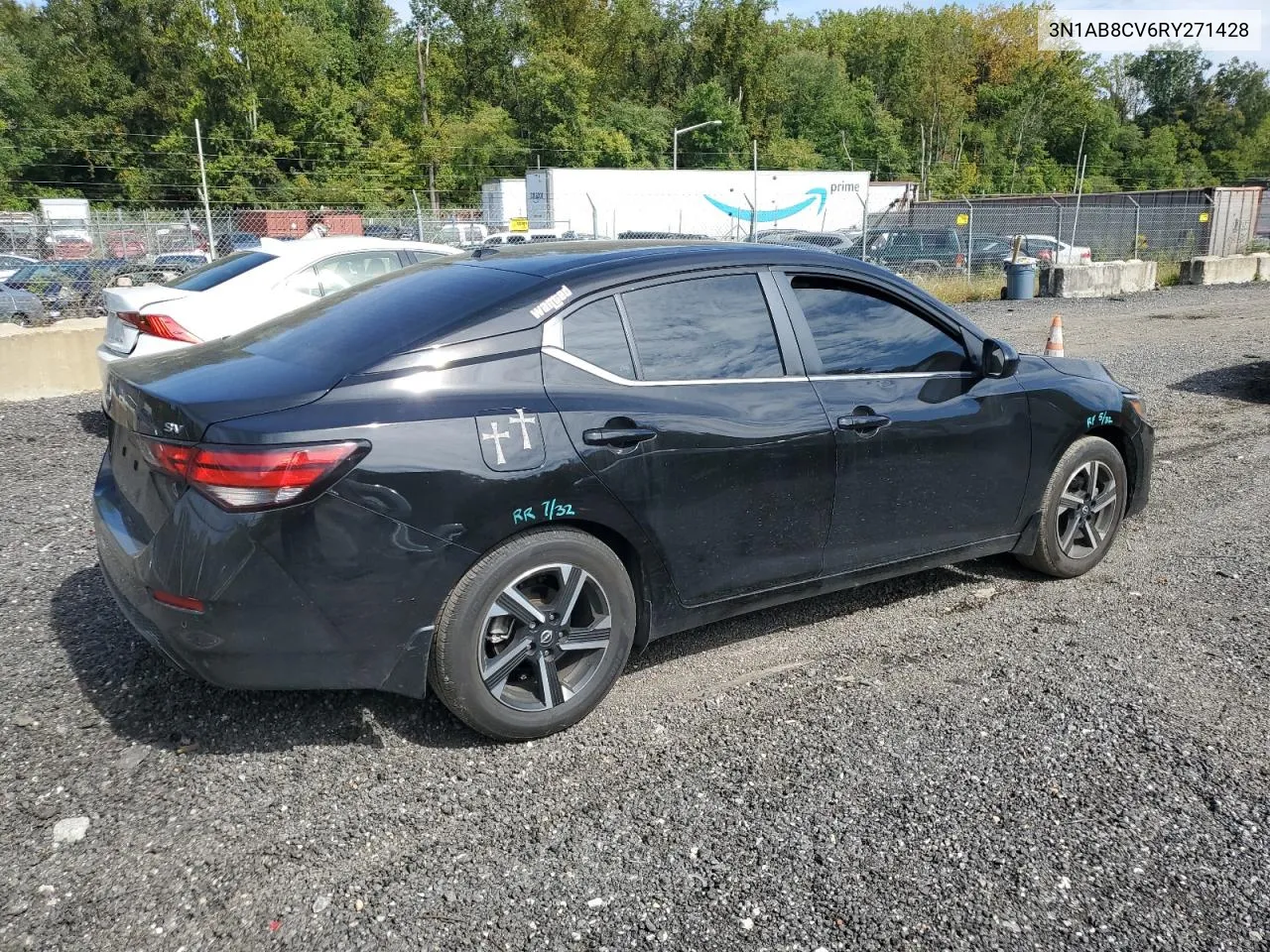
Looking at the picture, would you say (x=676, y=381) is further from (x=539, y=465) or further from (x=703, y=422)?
(x=539, y=465)

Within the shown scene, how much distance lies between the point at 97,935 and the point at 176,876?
248 millimetres

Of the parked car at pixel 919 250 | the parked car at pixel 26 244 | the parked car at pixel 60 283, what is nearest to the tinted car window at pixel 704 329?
the parked car at pixel 60 283

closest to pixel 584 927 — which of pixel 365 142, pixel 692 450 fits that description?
pixel 692 450

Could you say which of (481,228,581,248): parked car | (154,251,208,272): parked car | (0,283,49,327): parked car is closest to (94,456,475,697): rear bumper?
(0,283,49,327): parked car

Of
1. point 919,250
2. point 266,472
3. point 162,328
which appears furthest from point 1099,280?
point 266,472

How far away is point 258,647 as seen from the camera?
295cm

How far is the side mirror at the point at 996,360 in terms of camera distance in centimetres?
430

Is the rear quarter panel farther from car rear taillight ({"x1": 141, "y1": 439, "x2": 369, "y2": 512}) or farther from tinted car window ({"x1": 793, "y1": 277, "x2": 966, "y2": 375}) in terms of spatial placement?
tinted car window ({"x1": 793, "y1": 277, "x2": 966, "y2": 375})

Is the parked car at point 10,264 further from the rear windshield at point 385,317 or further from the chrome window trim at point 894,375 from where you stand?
the chrome window trim at point 894,375

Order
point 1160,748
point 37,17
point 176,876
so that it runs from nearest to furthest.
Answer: point 176,876 < point 1160,748 < point 37,17

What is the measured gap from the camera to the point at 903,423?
401 centimetres

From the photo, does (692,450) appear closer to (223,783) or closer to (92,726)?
(223,783)

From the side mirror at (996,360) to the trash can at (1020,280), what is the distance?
16838 mm

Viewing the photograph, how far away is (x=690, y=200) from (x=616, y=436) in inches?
1270
